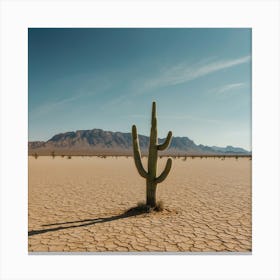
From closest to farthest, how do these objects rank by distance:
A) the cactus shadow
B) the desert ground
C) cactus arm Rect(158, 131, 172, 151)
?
the desert ground < the cactus shadow < cactus arm Rect(158, 131, 172, 151)

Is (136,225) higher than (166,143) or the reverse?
the reverse

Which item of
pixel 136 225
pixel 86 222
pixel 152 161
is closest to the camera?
pixel 136 225

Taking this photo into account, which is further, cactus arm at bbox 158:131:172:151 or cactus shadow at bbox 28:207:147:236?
cactus arm at bbox 158:131:172:151

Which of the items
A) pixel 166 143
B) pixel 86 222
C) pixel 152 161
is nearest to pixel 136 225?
pixel 86 222

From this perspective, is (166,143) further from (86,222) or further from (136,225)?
(86,222)

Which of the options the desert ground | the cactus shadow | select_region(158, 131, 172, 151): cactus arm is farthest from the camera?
select_region(158, 131, 172, 151): cactus arm

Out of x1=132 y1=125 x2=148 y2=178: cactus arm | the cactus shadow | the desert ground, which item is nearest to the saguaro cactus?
x1=132 y1=125 x2=148 y2=178: cactus arm

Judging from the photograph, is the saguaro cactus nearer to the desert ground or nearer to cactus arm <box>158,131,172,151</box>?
cactus arm <box>158,131,172,151</box>

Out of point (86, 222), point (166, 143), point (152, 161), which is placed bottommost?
point (86, 222)

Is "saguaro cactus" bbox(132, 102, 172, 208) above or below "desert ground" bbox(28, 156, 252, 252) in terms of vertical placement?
above

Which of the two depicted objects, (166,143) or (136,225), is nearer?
(136,225)
